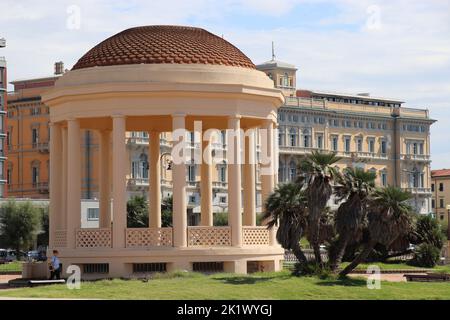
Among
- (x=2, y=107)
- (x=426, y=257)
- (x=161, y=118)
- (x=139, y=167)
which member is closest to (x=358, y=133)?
(x=139, y=167)

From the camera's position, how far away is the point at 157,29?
52.6 meters

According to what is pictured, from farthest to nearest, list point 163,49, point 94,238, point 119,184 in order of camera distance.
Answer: point 163,49, point 94,238, point 119,184

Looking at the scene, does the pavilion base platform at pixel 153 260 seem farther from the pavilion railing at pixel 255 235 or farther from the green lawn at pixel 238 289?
the green lawn at pixel 238 289

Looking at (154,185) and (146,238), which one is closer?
(146,238)

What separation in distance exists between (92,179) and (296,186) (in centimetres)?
9807

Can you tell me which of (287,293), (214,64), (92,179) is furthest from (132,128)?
(92,179)

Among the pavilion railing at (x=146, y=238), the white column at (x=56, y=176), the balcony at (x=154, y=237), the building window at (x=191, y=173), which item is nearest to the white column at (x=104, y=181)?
the white column at (x=56, y=176)

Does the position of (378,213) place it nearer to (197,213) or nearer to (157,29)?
(157,29)

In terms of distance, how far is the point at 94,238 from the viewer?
49.4 metres

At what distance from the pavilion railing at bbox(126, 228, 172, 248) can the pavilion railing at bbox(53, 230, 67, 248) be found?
3.28 m

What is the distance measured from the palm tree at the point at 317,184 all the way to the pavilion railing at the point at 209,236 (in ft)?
16.6

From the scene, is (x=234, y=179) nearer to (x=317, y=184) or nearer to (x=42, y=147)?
(x=317, y=184)

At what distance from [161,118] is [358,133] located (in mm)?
132112

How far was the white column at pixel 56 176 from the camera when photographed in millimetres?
52438
